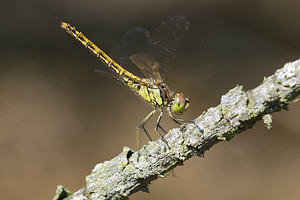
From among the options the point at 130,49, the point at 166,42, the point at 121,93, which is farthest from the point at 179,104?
the point at 121,93

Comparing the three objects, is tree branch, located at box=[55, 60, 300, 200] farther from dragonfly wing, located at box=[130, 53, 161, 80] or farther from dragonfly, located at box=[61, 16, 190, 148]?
dragonfly wing, located at box=[130, 53, 161, 80]

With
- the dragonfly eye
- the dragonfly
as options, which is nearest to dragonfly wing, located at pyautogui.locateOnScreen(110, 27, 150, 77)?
the dragonfly

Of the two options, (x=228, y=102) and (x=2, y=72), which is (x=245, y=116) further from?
(x=2, y=72)

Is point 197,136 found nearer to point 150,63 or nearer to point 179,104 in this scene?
point 179,104

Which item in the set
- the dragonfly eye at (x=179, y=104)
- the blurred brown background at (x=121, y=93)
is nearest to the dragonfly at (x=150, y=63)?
the dragonfly eye at (x=179, y=104)

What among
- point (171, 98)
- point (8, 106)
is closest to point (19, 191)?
point (8, 106)

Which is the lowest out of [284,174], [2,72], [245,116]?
[245,116]
